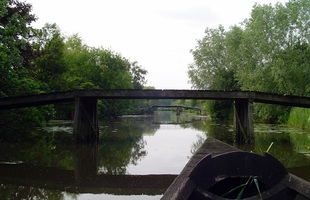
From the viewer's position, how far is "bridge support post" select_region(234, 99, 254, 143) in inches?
795

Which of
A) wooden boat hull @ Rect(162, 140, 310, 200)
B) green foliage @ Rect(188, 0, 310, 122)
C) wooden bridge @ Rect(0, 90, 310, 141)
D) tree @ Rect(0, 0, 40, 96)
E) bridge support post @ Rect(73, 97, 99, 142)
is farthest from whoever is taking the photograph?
green foliage @ Rect(188, 0, 310, 122)

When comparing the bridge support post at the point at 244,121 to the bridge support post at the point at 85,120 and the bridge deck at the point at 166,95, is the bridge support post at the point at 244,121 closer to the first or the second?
the bridge deck at the point at 166,95

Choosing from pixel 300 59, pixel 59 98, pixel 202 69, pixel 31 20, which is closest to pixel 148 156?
pixel 59 98

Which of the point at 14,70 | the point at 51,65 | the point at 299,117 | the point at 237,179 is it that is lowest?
the point at 299,117

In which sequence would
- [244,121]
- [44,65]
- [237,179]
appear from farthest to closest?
[44,65] → [244,121] → [237,179]

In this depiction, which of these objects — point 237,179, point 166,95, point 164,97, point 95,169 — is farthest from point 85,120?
point 237,179

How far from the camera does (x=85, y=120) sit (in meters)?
22.2

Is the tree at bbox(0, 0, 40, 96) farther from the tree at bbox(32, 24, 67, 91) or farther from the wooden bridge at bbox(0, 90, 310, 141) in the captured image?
the tree at bbox(32, 24, 67, 91)

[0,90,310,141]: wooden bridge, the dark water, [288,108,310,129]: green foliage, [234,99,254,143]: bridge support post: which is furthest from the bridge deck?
[288,108,310,129]: green foliage

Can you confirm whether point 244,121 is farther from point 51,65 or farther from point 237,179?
point 51,65

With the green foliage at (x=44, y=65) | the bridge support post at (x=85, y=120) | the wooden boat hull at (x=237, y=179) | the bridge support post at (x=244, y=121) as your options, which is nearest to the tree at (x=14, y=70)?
the green foliage at (x=44, y=65)

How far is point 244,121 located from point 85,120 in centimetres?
990

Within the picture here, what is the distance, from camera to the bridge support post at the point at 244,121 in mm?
20203

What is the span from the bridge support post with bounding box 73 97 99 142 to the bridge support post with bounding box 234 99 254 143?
9076mm
